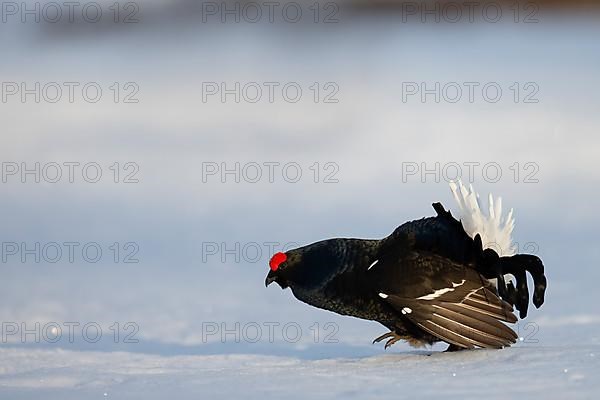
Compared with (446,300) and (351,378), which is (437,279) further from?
(351,378)

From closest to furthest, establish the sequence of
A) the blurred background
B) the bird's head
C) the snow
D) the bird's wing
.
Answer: the snow
the bird's wing
the bird's head
the blurred background

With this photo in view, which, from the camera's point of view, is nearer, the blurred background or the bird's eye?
the bird's eye

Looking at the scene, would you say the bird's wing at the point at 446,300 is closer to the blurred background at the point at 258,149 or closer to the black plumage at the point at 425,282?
the black plumage at the point at 425,282

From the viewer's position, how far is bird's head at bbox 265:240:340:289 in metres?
3.97

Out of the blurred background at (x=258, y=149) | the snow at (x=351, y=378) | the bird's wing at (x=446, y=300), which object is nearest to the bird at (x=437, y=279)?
the bird's wing at (x=446, y=300)

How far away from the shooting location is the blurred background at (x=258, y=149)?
17.5 ft

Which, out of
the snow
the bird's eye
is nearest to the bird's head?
the bird's eye

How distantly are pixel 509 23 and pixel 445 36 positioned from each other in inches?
31.4

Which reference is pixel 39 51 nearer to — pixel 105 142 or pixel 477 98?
pixel 105 142

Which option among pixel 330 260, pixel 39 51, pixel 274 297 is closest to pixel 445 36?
pixel 39 51

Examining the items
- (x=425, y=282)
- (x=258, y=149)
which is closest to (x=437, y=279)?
(x=425, y=282)

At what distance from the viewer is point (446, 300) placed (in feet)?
12.2

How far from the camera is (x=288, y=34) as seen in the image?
12.2 metres

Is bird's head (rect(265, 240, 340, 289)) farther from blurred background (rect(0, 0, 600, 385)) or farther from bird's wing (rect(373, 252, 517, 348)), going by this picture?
blurred background (rect(0, 0, 600, 385))
